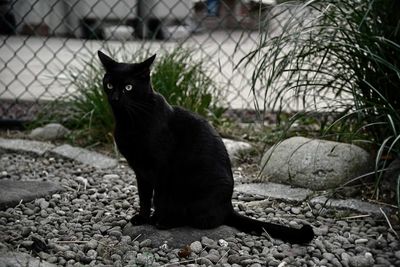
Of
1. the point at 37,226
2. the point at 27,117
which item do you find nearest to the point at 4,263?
the point at 37,226

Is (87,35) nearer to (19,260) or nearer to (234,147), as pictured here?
(234,147)

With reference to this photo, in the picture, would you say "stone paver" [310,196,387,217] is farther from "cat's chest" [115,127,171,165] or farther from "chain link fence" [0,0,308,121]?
"chain link fence" [0,0,308,121]

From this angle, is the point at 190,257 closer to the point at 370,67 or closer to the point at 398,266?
the point at 398,266

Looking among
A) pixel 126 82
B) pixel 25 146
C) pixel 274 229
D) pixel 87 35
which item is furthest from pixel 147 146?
pixel 87 35

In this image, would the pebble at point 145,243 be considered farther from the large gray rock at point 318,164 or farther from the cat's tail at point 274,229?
the large gray rock at point 318,164

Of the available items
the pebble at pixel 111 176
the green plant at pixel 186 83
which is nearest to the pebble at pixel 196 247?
the pebble at pixel 111 176

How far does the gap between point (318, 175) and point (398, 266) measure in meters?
0.73

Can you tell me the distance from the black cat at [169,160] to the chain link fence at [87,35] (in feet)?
5.41

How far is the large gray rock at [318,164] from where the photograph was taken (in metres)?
2.70

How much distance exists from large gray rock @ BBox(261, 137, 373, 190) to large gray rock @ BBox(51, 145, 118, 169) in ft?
2.75

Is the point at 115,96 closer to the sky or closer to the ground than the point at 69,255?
closer to the sky

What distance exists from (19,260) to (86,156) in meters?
1.45

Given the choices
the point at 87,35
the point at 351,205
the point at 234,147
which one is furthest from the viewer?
the point at 87,35

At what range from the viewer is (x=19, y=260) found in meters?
1.86
